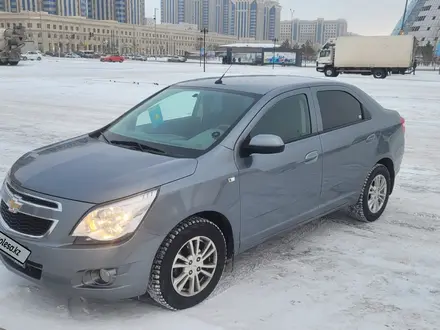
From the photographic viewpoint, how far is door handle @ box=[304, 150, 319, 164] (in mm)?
4325

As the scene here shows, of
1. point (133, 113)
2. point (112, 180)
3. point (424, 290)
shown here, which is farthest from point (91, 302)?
point (424, 290)

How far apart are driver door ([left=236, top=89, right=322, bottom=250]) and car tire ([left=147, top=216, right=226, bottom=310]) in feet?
1.12

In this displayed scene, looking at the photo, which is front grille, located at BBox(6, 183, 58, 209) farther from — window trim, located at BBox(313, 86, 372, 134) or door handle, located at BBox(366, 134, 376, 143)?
door handle, located at BBox(366, 134, 376, 143)

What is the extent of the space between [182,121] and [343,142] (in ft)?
5.44

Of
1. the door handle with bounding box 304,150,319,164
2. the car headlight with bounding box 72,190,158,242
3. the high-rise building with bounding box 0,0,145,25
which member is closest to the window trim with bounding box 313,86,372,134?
the door handle with bounding box 304,150,319,164

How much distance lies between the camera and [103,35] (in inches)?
6265

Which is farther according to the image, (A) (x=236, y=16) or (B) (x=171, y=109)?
(A) (x=236, y=16)

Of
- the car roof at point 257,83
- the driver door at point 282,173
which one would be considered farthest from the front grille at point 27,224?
the car roof at point 257,83

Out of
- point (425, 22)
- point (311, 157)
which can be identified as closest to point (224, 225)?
point (311, 157)

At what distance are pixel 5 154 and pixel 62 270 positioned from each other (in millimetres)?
5990

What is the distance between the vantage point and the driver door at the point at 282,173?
12.6ft

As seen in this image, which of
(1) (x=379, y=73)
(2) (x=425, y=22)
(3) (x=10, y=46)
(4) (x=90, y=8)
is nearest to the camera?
(1) (x=379, y=73)

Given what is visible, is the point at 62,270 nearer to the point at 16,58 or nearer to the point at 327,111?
the point at 327,111

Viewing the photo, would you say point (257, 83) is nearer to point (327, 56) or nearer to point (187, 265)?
point (187, 265)
